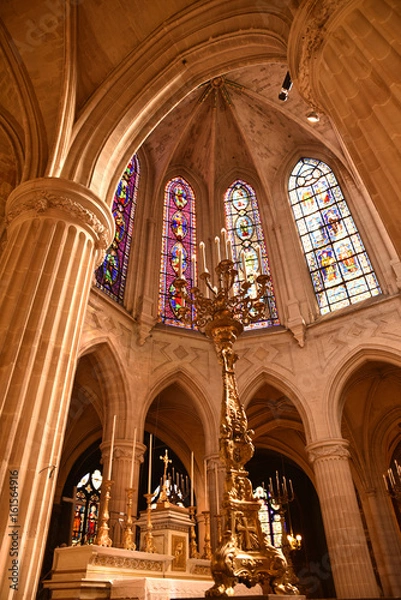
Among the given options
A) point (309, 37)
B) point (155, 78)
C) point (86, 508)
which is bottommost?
point (86, 508)

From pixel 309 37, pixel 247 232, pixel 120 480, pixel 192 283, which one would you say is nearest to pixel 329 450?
pixel 120 480

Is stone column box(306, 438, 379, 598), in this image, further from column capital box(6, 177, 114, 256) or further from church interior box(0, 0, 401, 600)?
column capital box(6, 177, 114, 256)

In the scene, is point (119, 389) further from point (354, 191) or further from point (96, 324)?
point (354, 191)

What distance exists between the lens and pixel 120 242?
44.6ft

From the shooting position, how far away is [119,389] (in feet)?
35.7

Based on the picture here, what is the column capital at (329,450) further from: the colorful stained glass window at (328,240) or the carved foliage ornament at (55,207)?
the carved foliage ornament at (55,207)

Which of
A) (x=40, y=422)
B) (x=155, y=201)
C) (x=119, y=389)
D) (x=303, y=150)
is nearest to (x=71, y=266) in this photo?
(x=40, y=422)

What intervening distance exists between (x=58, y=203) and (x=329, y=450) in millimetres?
8232

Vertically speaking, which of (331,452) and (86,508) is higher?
(86,508)

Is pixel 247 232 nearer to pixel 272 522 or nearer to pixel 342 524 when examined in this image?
pixel 342 524

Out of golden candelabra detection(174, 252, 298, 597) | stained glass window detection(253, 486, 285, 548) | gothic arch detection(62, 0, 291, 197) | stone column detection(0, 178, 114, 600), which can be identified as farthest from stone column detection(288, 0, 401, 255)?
stained glass window detection(253, 486, 285, 548)

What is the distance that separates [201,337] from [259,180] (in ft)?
24.2

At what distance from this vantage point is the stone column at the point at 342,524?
9086mm

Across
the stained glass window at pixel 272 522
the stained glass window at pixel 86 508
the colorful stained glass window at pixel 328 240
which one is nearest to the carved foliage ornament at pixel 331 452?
the colorful stained glass window at pixel 328 240
